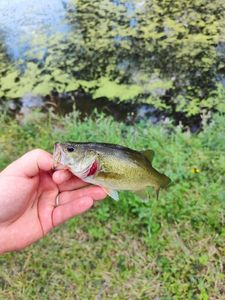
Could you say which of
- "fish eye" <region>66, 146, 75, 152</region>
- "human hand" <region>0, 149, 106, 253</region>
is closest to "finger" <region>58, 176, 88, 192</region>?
"human hand" <region>0, 149, 106, 253</region>

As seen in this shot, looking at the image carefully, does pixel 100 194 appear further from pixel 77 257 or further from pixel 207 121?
pixel 207 121

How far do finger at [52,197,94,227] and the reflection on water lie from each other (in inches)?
132

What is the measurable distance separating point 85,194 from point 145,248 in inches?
38.3

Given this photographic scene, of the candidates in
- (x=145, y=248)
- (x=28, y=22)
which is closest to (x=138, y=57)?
(x=28, y=22)

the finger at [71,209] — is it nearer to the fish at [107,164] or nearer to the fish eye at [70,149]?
the fish at [107,164]

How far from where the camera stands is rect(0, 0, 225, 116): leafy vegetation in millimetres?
4473

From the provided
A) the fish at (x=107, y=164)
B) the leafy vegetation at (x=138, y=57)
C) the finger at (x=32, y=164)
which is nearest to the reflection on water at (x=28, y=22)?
the leafy vegetation at (x=138, y=57)

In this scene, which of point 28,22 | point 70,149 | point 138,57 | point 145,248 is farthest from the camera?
point 28,22

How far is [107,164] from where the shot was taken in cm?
170

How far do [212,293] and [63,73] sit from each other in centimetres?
299

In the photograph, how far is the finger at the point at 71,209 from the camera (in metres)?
1.92

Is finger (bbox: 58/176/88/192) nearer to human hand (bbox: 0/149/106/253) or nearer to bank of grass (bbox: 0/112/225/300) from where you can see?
human hand (bbox: 0/149/106/253)

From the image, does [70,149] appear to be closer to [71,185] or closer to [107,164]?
[107,164]

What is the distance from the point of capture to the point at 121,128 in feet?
12.4
